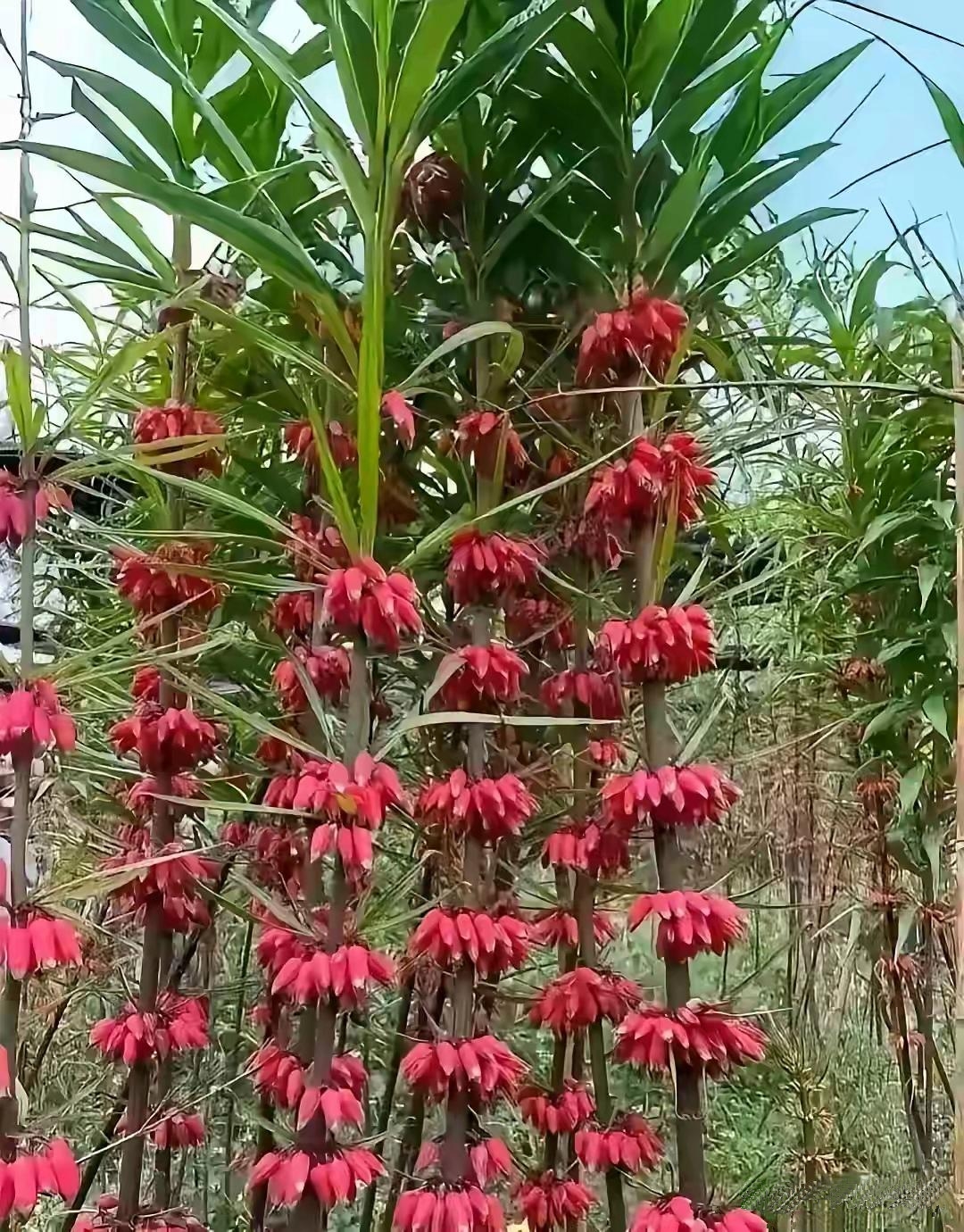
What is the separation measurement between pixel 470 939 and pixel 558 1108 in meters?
0.18

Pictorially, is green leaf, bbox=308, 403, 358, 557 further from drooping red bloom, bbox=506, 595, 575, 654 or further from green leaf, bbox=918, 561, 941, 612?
green leaf, bbox=918, 561, 941, 612

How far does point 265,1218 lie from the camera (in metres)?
0.77

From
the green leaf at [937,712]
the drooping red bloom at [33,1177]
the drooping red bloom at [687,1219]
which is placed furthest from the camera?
the green leaf at [937,712]

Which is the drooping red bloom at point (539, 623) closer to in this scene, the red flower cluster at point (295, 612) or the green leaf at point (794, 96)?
the red flower cluster at point (295, 612)

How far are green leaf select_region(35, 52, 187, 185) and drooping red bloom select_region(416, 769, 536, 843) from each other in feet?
1.36

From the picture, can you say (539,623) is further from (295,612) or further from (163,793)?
(163,793)

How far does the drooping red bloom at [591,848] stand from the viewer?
0.71m

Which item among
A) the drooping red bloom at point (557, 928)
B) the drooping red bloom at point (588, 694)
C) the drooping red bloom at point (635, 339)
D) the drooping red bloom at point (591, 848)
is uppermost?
the drooping red bloom at point (635, 339)

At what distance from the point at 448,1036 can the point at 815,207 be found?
0.60 metres

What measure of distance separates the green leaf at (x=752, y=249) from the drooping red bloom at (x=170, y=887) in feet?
1.62

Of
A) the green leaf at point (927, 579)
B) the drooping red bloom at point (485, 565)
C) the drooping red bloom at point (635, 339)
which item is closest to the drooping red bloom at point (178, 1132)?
the drooping red bloom at point (485, 565)

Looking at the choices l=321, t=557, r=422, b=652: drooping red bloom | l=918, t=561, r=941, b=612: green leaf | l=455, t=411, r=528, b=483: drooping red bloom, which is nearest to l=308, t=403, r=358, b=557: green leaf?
l=321, t=557, r=422, b=652: drooping red bloom

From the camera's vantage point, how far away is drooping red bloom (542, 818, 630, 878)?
2.32ft

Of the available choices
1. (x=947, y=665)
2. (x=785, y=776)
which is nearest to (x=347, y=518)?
(x=947, y=665)
